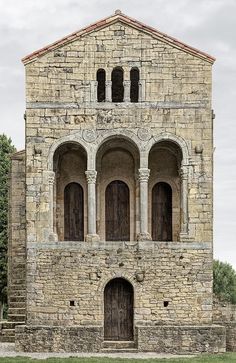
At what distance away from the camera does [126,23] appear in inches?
1059

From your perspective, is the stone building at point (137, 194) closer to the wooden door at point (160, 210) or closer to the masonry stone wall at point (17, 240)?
the wooden door at point (160, 210)

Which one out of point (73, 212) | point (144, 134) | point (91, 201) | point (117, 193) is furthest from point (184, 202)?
point (73, 212)

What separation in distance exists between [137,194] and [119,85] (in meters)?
4.33

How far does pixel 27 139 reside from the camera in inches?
1036

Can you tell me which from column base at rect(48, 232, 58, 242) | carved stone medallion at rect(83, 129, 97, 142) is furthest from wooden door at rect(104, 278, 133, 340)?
carved stone medallion at rect(83, 129, 97, 142)

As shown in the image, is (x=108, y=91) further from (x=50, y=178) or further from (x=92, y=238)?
(x=92, y=238)

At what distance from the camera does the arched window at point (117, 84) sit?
27.2 meters

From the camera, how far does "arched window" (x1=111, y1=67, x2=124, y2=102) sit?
89.3 feet

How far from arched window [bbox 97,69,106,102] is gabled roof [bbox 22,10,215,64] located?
1578 mm

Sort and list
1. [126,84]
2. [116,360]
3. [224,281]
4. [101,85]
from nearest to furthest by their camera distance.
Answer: [116,360] < [126,84] < [101,85] < [224,281]

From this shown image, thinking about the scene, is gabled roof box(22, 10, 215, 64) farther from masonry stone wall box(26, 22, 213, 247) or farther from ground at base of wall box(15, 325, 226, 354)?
ground at base of wall box(15, 325, 226, 354)

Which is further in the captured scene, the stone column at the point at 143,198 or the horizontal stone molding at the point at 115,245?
the stone column at the point at 143,198

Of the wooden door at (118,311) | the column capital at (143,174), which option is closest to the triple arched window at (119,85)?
the column capital at (143,174)

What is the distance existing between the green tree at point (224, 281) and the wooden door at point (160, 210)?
122ft
